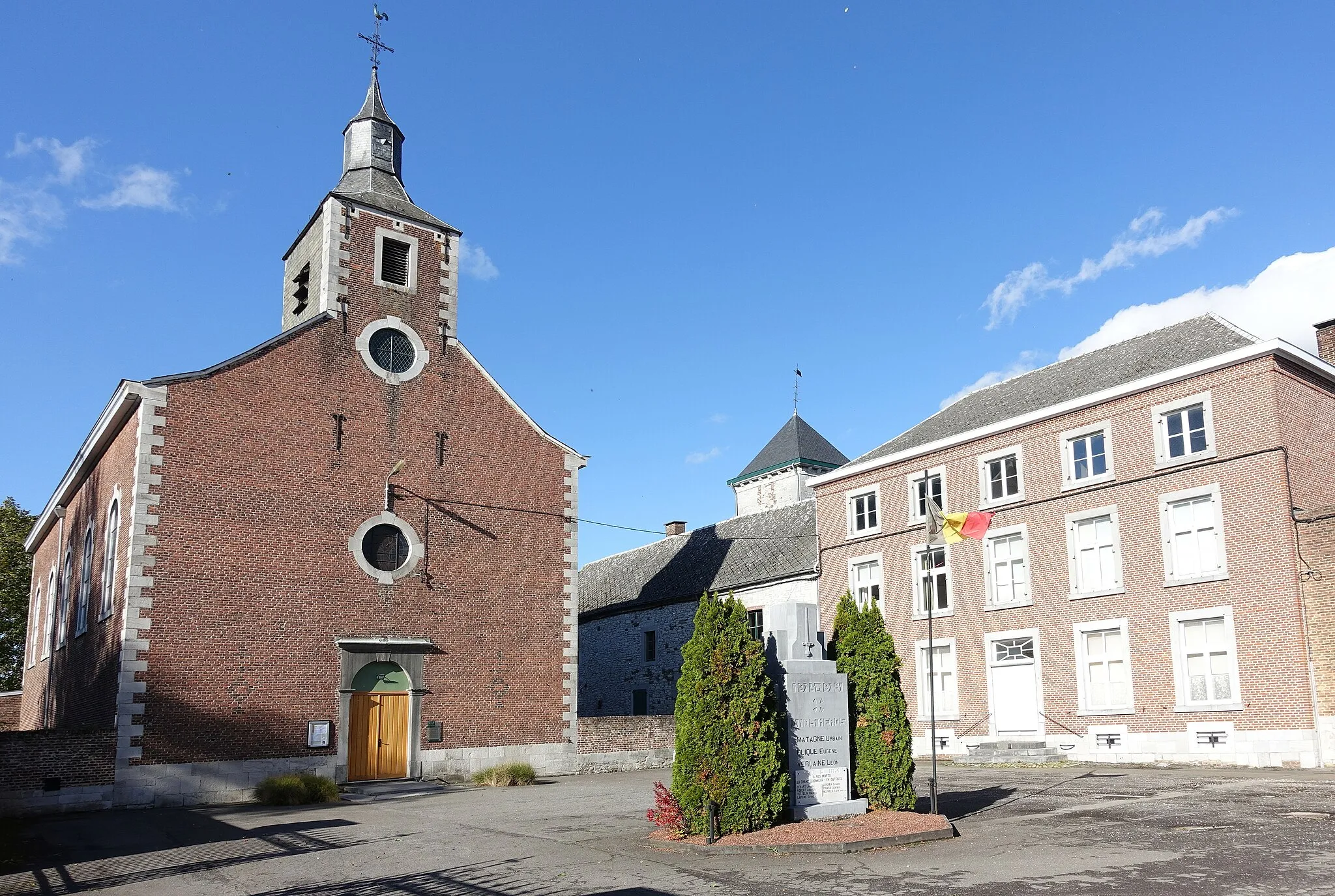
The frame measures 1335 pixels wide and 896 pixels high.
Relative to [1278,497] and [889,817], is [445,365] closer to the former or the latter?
[889,817]

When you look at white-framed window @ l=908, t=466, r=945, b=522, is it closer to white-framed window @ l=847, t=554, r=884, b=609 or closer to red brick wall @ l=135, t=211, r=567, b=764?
white-framed window @ l=847, t=554, r=884, b=609

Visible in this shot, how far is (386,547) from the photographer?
23.0 metres

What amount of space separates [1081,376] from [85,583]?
1018 inches

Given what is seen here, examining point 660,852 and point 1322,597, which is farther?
point 1322,597

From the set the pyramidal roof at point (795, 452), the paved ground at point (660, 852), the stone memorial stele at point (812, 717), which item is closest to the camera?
the paved ground at point (660, 852)

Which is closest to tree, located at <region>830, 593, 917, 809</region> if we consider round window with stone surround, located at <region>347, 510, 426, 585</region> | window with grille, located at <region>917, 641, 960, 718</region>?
round window with stone surround, located at <region>347, 510, 426, 585</region>

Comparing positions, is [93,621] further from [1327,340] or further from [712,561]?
[1327,340]

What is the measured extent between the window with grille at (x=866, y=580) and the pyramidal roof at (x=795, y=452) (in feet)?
77.3

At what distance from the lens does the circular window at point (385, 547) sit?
22.7 m

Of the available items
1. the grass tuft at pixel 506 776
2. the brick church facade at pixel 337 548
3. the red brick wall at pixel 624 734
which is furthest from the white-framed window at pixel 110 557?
the red brick wall at pixel 624 734

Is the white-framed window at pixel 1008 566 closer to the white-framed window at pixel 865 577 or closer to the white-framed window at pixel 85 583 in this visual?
the white-framed window at pixel 865 577

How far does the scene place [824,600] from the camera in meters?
31.9

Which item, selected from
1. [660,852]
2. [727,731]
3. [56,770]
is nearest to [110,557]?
[56,770]

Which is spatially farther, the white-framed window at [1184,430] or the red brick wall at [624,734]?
the red brick wall at [624,734]
